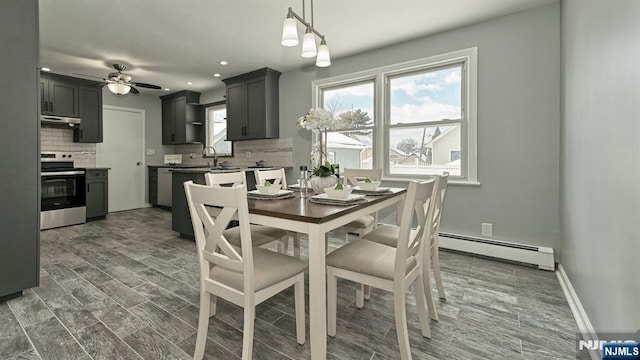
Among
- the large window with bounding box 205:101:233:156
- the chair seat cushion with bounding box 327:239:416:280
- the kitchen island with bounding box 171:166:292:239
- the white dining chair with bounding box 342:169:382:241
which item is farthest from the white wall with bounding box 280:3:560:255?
the large window with bounding box 205:101:233:156

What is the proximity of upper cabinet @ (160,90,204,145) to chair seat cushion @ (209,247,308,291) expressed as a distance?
5.09 m

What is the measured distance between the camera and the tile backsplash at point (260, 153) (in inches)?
184

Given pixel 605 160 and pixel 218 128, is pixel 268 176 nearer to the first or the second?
pixel 605 160

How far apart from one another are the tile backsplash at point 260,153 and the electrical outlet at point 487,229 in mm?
2838

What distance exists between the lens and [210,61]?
4.18m

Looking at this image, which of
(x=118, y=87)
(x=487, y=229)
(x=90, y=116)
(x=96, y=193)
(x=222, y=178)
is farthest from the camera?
(x=90, y=116)

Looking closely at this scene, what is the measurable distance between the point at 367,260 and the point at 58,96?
5686mm

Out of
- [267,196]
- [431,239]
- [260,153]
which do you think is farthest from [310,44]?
[260,153]

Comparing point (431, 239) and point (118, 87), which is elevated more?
point (118, 87)

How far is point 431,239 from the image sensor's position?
192cm

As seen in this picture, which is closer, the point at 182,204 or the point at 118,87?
the point at 182,204

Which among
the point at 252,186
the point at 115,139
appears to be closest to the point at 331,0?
the point at 252,186

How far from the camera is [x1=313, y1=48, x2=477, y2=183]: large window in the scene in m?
3.13

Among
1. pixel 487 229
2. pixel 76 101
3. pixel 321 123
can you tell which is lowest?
pixel 487 229
